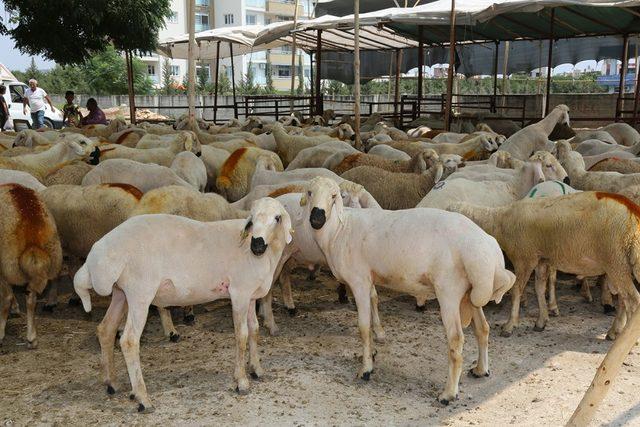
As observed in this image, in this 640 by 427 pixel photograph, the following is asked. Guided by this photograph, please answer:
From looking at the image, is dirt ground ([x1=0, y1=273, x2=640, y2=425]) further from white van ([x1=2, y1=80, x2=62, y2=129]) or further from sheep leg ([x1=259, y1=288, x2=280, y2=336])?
white van ([x1=2, y1=80, x2=62, y2=129])

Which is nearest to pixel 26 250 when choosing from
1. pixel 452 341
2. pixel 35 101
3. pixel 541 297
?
pixel 452 341

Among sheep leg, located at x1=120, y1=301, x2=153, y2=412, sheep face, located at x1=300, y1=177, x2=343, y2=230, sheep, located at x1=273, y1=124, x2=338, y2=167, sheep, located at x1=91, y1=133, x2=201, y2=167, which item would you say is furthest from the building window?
sheep leg, located at x1=120, y1=301, x2=153, y2=412

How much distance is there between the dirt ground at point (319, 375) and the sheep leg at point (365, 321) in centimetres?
11

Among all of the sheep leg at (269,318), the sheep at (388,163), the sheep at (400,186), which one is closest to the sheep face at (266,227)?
the sheep leg at (269,318)

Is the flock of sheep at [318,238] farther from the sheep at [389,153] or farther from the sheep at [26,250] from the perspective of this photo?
the sheep at [389,153]

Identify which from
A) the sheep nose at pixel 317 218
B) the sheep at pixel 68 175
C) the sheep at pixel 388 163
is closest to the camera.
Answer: the sheep nose at pixel 317 218

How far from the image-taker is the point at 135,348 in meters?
4.94

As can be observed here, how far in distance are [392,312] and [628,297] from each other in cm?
231

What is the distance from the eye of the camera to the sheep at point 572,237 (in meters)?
5.91

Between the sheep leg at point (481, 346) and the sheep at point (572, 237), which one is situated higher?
the sheep at point (572, 237)

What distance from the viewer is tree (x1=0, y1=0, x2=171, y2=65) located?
15.5 metres

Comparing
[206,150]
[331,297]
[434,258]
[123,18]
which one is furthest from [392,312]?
[123,18]

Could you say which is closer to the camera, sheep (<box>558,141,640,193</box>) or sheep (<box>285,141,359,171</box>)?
sheep (<box>558,141,640,193</box>)

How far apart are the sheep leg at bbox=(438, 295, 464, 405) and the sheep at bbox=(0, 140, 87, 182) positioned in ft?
20.7
